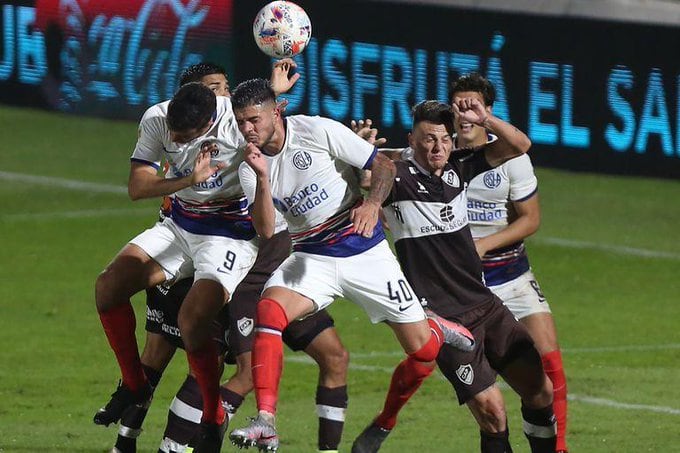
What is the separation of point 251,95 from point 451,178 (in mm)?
1284

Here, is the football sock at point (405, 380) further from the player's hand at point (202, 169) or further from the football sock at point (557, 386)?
the player's hand at point (202, 169)

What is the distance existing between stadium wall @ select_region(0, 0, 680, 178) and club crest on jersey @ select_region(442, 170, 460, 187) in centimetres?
941

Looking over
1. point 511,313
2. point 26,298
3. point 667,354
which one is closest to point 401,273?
point 511,313

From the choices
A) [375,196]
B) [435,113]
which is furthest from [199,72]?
[375,196]

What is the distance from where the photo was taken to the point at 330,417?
1033 centimetres

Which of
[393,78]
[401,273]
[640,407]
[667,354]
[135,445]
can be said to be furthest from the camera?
[393,78]

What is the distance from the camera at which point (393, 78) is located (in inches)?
840

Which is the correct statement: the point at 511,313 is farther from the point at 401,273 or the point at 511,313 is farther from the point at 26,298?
the point at 26,298

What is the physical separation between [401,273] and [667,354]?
15.8ft

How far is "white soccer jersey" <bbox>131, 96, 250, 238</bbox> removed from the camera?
34.9 feet

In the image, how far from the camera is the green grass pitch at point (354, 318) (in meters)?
12.1

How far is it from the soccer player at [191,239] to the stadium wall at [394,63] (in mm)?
9306

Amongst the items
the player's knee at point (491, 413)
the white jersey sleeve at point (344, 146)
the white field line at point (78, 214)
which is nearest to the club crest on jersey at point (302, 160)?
the white jersey sleeve at point (344, 146)

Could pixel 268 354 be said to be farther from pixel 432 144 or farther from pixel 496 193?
pixel 496 193
